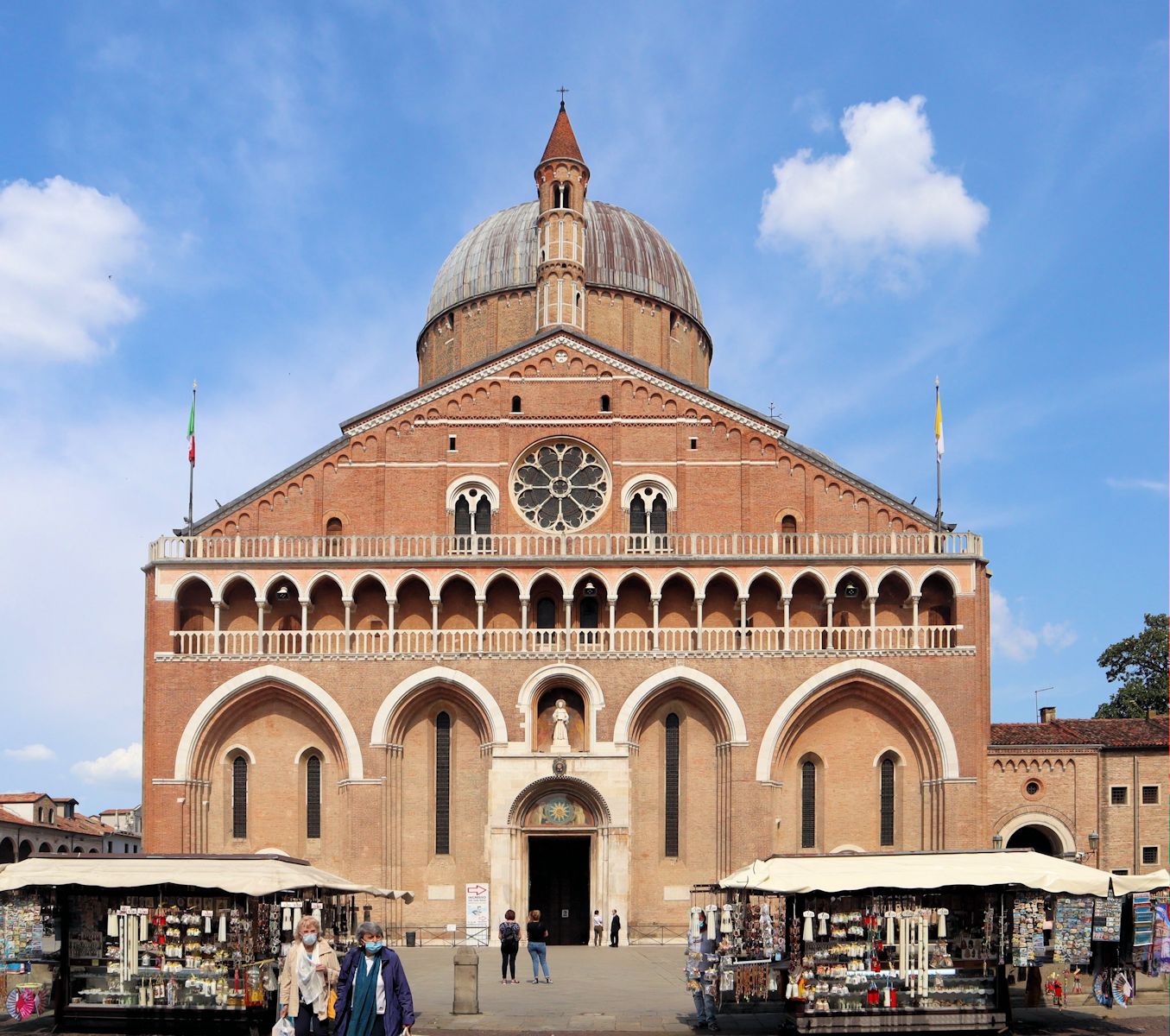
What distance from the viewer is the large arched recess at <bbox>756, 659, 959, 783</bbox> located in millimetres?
36375

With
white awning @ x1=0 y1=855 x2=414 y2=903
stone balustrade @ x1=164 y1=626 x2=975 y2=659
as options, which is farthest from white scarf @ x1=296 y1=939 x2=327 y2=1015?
stone balustrade @ x1=164 y1=626 x2=975 y2=659

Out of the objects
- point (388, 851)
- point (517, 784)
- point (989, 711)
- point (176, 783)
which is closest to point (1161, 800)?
point (989, 711)

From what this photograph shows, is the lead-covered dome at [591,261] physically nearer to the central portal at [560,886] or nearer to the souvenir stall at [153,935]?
the central portal at [560,886]

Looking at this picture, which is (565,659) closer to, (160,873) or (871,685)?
(871,685)

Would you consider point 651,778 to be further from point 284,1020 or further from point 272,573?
point 284,1020

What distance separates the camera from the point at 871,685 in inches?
1455

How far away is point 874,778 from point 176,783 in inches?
710

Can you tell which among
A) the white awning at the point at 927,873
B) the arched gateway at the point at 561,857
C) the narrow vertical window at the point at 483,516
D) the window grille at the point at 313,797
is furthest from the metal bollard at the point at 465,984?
the narrow vertical window at the point at 483,516

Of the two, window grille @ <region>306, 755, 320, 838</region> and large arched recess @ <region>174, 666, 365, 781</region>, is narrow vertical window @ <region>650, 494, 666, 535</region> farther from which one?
window grille @ <region>306, 755, 320, 838</region>

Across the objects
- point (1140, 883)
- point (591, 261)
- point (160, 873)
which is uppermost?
point (591, 261)

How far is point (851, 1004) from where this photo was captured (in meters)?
19.3

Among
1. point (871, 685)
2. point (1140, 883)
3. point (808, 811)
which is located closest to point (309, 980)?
point (1140, 883)

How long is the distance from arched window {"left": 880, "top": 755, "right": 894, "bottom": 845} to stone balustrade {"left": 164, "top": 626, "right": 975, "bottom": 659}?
311 centimetres

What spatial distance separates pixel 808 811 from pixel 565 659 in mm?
7493
